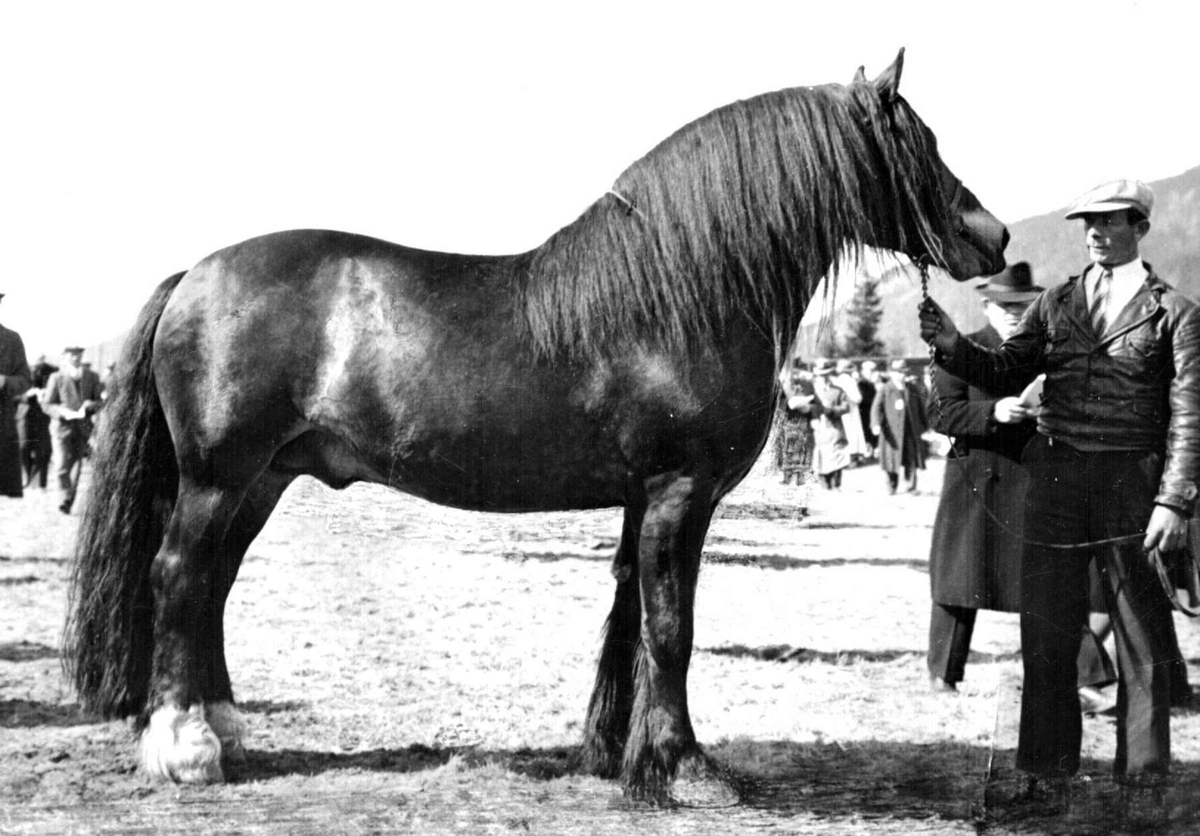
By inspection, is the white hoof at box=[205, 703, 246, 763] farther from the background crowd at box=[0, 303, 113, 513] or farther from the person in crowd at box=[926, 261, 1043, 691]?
the person in crowd at box=[926, 261, 1043, 691]

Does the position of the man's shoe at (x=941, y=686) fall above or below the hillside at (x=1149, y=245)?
below

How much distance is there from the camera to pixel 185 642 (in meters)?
3.94

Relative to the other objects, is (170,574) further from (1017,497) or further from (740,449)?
(1017,497)

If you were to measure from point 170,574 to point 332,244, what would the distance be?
1303mm

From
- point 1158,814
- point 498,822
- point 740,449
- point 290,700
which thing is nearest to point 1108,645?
point 1158,814

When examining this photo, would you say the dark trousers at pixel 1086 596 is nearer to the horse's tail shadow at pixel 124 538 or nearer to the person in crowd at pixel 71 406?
the horse's tail shadow at pixel 124 538

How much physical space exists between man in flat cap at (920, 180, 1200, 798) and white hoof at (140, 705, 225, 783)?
9.38ft

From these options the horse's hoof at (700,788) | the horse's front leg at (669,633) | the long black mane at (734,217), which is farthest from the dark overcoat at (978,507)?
the horse's hoof at (700,788)

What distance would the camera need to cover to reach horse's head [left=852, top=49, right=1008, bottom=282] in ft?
12.2

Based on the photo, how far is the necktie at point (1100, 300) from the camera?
12.3ft

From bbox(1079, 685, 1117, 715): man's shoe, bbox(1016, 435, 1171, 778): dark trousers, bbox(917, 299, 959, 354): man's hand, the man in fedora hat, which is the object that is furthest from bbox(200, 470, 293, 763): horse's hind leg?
bbox(1079, 685, 1117, 715): man's shoe

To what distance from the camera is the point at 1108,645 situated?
5496mm

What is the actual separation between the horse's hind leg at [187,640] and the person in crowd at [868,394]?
52.2ft

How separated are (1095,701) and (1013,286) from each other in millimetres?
1836
